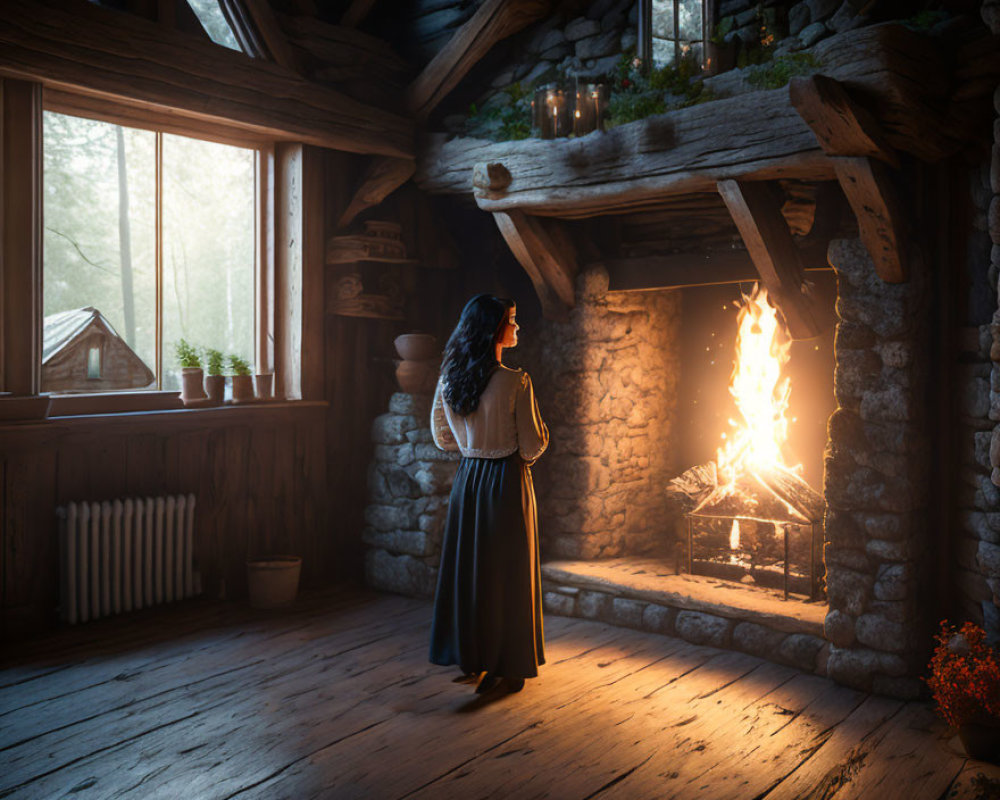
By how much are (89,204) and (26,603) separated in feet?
6.96

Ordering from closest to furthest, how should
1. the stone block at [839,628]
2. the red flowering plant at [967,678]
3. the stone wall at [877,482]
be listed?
the red flowering plant at [967,678] → the stone wall at [877,482] → the stone block at [839,628]

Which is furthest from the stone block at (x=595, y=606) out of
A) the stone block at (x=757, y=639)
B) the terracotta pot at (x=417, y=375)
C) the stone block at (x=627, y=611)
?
the terracotta pot at (x=417, y=375)

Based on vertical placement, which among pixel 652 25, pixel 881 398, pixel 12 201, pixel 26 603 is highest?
pixel 652 25

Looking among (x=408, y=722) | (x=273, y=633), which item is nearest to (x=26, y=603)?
(x=273, y=633)

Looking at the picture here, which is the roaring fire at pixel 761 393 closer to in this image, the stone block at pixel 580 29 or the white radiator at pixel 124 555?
the stone block at pixel 580 29

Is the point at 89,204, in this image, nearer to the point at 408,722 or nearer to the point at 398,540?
the point at 398,540

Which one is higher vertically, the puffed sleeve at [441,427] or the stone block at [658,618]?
the puffed sleeve at [441,427]

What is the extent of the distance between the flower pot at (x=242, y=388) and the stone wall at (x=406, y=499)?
88 cm

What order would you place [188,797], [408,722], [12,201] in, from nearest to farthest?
1. [188,797]
2. [408,722]
3. [12,201]

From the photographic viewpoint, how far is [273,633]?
473cm

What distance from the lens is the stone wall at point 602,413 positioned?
5.42 metres

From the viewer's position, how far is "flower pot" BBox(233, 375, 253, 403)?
5293 mm

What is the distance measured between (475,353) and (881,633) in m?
2.23

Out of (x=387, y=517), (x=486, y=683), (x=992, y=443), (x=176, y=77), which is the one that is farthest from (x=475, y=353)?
(x=176, y=77)
